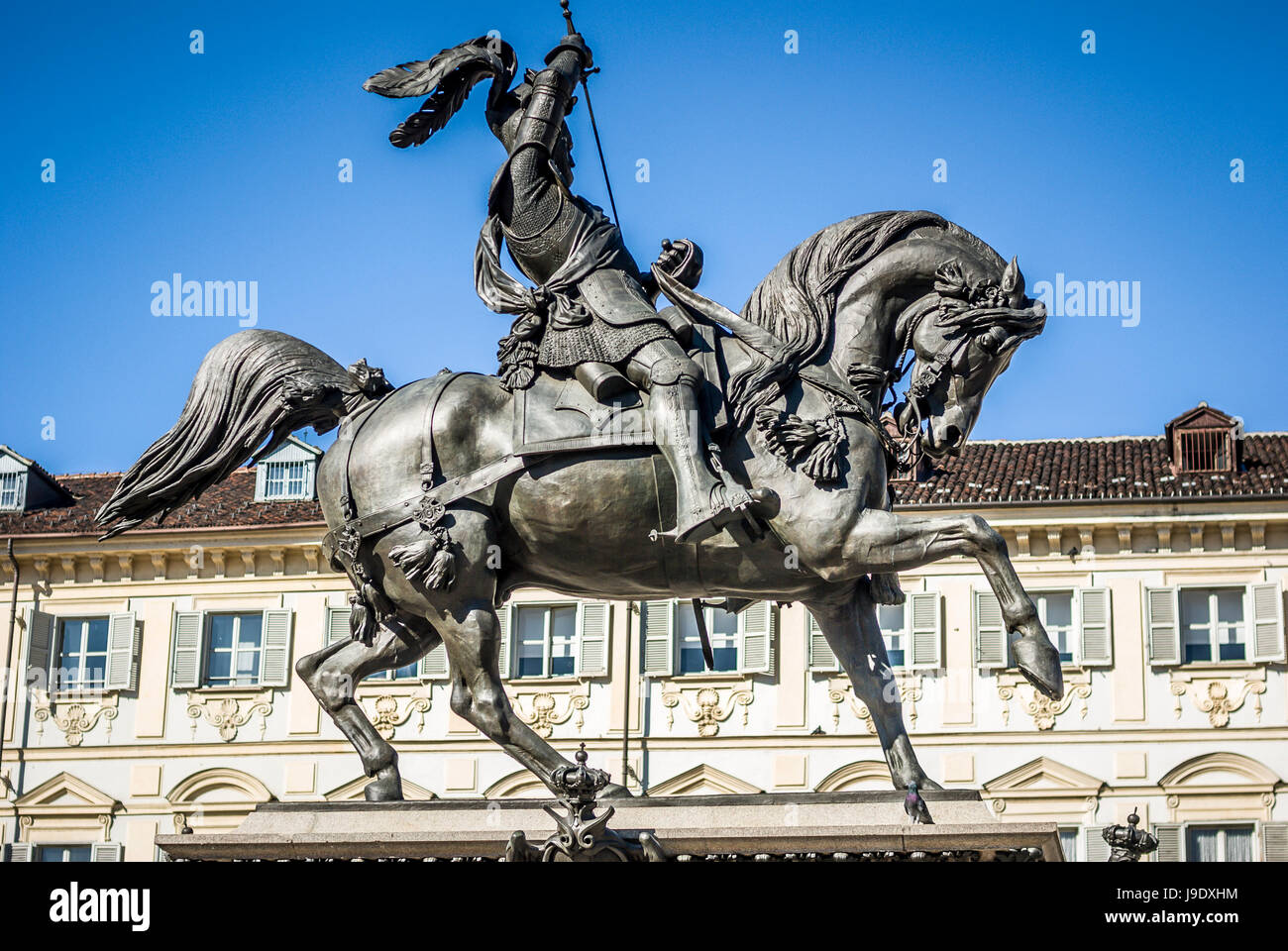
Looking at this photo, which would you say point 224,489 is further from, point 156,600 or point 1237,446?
point 1237,446

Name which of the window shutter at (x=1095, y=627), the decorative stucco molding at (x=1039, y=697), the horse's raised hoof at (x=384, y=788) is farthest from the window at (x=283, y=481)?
the horse's raised hoof at (x=384, y=788)

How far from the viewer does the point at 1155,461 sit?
38.4m

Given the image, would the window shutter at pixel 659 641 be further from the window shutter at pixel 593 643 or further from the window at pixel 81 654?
the window at pixel 81 654

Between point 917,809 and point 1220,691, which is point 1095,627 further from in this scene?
point 917,809

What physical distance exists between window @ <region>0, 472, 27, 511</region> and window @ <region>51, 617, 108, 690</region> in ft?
14.4

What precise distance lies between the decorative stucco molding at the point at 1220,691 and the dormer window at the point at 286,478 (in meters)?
16.6

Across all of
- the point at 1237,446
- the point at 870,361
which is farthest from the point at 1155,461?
the point at 870,361

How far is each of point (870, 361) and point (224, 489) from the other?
105ft

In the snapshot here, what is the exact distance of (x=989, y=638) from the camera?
36.8m

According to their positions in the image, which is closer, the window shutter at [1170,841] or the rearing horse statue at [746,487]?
the rearing horse statue at [746,487]

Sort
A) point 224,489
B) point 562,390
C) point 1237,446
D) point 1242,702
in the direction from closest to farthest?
point 562,390, point 1242,702, point 1237,446, point 224,489

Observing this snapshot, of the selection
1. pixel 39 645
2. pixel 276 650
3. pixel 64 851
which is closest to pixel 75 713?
pixel 39 645

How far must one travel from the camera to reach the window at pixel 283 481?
136 ft
